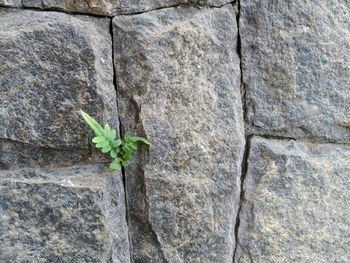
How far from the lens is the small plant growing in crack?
99cm

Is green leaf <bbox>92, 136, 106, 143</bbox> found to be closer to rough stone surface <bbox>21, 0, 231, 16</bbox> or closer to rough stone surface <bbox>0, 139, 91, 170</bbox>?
rough stone surface <bbox>0, 139, 91, 170</bbox>

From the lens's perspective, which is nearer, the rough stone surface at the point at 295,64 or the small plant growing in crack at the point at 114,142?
the small plant growing in crack at the point at 114,142

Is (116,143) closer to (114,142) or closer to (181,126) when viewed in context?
(114,142)

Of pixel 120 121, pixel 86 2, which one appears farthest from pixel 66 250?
pixel 86 2

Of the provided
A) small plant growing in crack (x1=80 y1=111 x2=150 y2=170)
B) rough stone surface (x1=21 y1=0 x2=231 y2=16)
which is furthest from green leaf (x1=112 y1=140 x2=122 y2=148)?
rough stone surface (x1=21 y1=0 x2=231 y2=16)

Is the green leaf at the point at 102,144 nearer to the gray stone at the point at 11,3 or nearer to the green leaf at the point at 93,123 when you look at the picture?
the green leaf at the point at 93,123

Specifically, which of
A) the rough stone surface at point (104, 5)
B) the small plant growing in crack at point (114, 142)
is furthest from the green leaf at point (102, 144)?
the rough stone surface at point (104, 5)

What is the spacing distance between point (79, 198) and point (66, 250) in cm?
14

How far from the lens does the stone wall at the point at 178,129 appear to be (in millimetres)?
1008

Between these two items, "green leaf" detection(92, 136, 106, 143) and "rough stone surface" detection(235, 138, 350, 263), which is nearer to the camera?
"green leaf" detection(92, 136, 106, 143)

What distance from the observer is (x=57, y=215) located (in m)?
1.03

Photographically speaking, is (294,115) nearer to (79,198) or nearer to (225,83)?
(225,83)

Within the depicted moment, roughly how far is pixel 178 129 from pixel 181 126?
0.04 ft

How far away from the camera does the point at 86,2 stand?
3.34 ft
